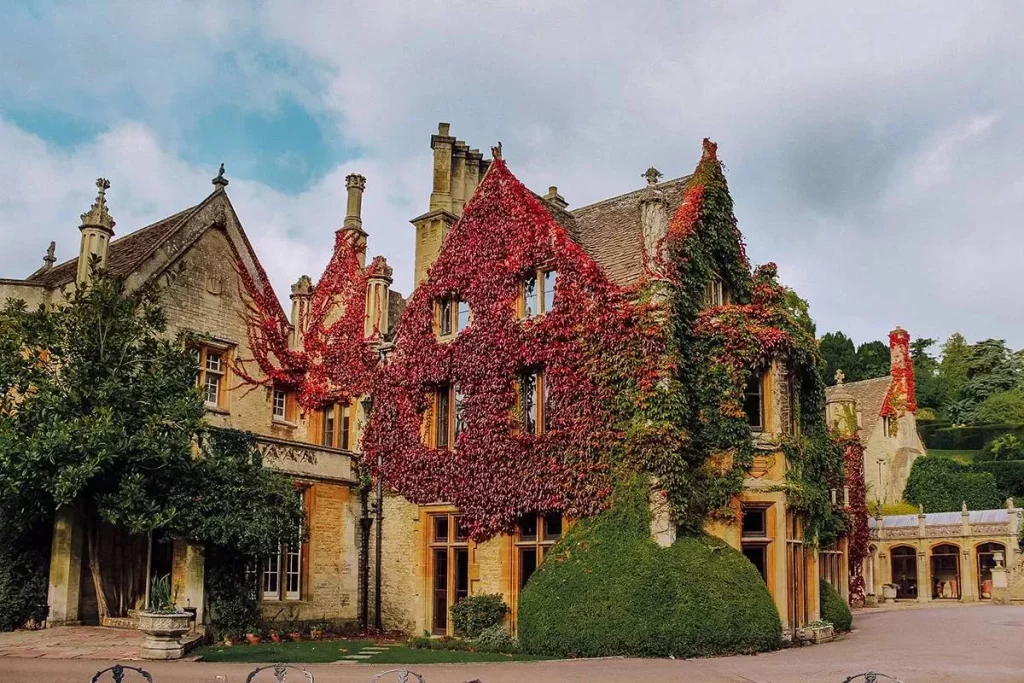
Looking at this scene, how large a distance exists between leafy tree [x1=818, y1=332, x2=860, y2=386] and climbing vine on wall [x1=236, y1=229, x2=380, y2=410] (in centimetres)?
7330

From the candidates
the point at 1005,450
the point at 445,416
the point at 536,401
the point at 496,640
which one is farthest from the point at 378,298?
the point at 1005,450

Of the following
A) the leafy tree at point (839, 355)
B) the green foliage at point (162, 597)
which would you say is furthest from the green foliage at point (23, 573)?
the leafy tree at point (839, 355)

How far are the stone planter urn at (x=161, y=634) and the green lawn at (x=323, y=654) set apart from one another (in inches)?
28.5

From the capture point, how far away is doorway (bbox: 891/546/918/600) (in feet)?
157

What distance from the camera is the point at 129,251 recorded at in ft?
82.4

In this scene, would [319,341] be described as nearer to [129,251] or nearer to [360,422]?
[360,422]

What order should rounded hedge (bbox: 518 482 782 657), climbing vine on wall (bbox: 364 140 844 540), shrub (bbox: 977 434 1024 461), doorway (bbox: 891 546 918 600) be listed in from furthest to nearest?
1. shrub (bbox: 977 434 1024 461)
2. doorway (bbox: 891 546 918 600)
3. climbing vine on wall (bbox: 364 140 844 540)
4. rounded hedge (bbox: 518 482 782 657)

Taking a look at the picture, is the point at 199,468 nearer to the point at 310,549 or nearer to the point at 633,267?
the point at 310,549

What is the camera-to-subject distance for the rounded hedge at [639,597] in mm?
17953

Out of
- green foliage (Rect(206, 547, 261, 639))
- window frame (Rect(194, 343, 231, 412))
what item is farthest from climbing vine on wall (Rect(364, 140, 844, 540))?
green foliage (Rect(206, 547, 261, 639))

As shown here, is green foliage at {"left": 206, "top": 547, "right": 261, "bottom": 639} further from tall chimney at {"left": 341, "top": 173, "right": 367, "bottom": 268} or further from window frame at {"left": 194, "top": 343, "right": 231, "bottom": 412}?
tall chimney at {"left": 341, "top": 173, "right": 367, "bottom": 268}

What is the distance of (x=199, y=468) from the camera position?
20125 mm

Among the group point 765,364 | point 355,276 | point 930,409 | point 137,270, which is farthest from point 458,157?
point 930,409

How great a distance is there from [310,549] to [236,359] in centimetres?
579
